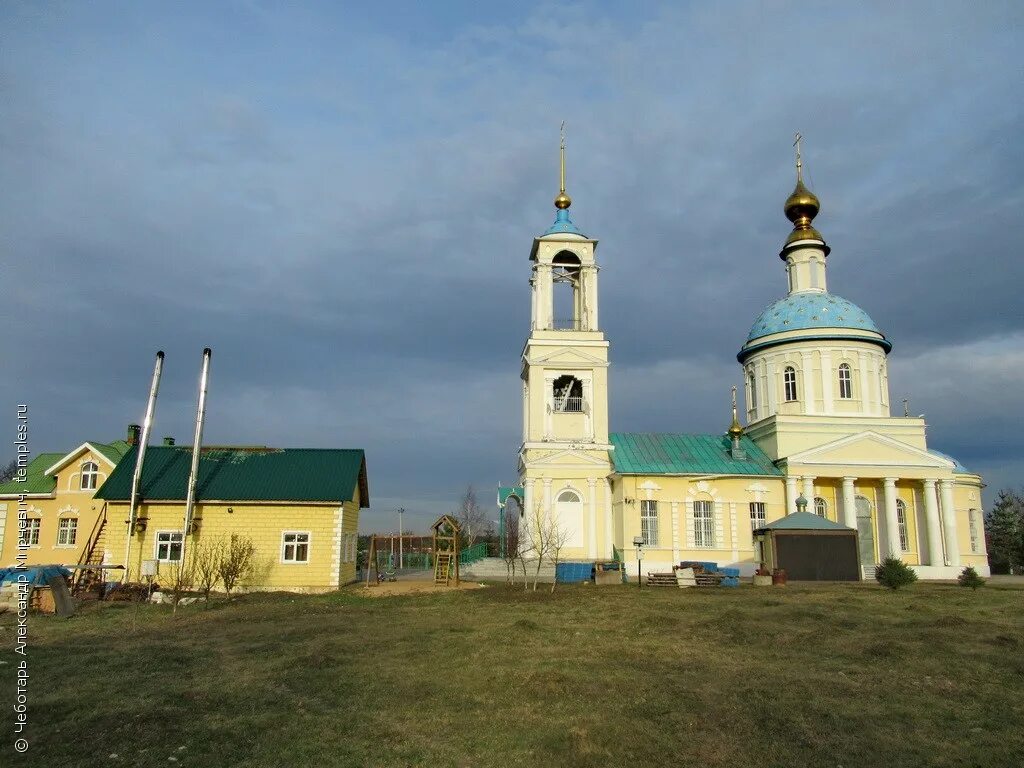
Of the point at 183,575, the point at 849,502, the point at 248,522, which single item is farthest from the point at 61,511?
the point at 849,502

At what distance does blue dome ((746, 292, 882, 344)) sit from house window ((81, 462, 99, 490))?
3394cm

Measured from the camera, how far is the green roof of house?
28.3 m

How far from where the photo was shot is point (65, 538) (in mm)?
32312

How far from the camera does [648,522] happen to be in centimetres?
A: 3584

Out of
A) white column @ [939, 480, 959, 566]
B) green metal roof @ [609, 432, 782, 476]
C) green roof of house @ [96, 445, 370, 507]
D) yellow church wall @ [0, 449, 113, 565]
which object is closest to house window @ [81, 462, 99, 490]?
yellow church wall @ [0, 449, 113, 565]

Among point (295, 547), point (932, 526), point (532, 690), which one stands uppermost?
point (932, 526)

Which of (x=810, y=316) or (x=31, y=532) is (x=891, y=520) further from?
(x=31, y=532)

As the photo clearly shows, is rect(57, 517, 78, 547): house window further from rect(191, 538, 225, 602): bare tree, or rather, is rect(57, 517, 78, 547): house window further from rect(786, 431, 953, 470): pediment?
rect(786, 431, 953, 470): pediment

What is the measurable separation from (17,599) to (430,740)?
20.2m

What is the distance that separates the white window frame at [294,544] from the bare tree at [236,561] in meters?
1.06

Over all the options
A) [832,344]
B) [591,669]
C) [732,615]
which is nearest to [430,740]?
[591,669]

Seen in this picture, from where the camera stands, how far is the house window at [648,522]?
35531 millimetres

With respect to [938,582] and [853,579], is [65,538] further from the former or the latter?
[938,582]

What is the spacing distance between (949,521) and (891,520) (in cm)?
274
